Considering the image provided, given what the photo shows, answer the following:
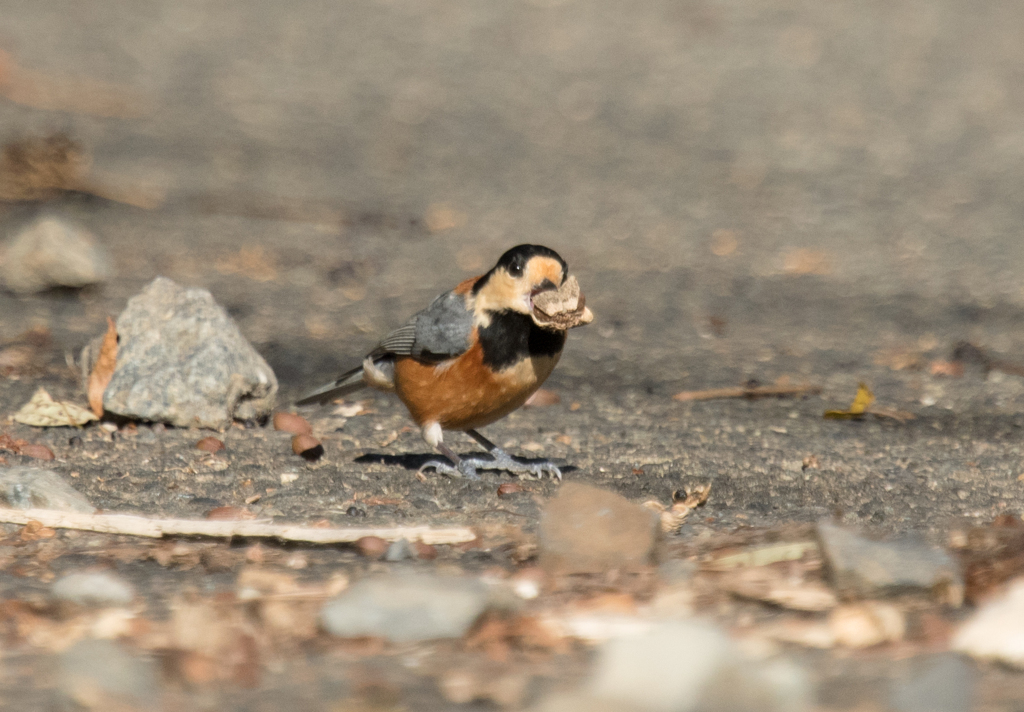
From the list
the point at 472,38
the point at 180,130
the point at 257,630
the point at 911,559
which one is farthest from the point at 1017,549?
the point at 472,38

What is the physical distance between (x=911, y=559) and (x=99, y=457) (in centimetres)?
269

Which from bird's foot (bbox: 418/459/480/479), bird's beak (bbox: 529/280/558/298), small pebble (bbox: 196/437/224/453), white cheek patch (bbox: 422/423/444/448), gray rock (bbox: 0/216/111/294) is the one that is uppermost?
gray rock (bbox: 0/216/111/294)

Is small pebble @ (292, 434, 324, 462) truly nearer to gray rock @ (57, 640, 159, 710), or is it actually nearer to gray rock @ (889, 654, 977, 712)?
gray rock @ (57, 640, 159, 710)

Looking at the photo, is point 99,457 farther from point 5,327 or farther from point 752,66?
point 752,66

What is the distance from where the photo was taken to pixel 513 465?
4.27 metres

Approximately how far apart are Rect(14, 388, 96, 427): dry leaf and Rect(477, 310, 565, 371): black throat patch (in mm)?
1533

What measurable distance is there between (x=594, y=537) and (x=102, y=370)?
2.32m

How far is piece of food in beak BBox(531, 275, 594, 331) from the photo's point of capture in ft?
A: 12.8

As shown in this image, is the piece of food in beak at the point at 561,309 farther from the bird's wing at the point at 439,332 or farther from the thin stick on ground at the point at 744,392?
the thin stick on ground at the point at 744,392

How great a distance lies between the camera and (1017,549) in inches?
118

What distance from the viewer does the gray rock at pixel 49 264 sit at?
A: 6.15 metres

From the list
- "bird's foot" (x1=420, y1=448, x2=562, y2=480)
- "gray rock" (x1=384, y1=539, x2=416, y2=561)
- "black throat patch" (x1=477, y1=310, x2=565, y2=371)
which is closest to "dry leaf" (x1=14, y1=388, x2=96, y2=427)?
"bird's foot" (x1=420, y1=448, x2=562, y2=480)

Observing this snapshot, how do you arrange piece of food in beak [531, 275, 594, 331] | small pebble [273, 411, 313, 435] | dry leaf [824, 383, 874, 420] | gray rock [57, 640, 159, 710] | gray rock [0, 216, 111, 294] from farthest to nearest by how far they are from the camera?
1. gray rock [0, 216, 111, 294]
2. dry leaf [824, 383, 874, 420]
3. small pebble [273, 411, 313, 435]
4. piece of food in beak [531, 275, 594, 331]
5. gray rock [57, 640, 159, 710]

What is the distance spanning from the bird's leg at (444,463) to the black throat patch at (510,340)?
375mm
